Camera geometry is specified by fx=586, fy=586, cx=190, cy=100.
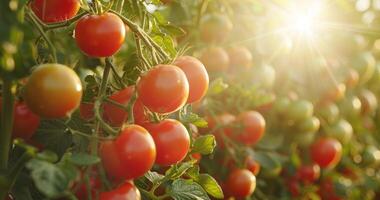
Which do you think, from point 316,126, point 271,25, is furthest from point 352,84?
point 271,25

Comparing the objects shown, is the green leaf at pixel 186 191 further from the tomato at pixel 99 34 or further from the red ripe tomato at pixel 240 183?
the red ripe tomato at pixel 240 183

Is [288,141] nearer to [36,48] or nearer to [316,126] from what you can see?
[316,126]

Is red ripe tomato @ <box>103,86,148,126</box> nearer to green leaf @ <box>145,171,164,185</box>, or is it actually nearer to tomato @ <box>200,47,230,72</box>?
green leaf @ <box>145,171,164,185</box>

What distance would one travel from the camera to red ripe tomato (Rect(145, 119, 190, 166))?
81 cm

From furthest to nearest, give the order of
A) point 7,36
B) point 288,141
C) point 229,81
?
point 288,141 < point 229,81 < point 7,36

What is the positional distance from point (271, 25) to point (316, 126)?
1.15 feet

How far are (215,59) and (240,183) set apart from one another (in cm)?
33

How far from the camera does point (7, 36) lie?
59cm

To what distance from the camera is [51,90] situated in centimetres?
67

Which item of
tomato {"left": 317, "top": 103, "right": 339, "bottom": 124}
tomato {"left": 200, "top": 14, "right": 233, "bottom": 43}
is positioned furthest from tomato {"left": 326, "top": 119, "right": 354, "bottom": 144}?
tomato {"left": 200, "top": 14, "right": 233, "bottom": 43}

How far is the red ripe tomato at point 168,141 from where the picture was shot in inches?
31.9

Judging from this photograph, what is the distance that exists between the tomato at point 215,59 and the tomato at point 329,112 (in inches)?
24.6

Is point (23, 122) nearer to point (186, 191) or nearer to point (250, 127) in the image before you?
point (186, 191)

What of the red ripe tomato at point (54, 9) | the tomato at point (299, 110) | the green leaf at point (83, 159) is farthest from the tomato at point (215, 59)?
the green leaf at point (83, 159)
